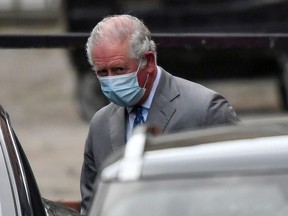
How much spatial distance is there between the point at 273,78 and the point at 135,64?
9658mm

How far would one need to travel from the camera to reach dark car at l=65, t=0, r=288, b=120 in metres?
14.1

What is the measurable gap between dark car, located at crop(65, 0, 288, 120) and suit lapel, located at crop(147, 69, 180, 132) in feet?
26.6

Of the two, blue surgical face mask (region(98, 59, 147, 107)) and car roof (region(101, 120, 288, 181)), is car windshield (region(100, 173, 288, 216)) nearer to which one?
car roof (region(101, 120, 288, 181))

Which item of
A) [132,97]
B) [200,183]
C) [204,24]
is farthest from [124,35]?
[204,24]

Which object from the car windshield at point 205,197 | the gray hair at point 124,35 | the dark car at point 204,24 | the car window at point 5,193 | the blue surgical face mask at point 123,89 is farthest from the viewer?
the dark car at point 204,24

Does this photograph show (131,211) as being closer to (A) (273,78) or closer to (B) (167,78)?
(B) (167,78)

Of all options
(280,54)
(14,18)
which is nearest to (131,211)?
(280,54)

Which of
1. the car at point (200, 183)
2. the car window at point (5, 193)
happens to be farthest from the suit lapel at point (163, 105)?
the car at point (200, 183)

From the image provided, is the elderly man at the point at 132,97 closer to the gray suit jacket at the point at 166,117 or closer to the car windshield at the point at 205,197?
the gray suit jacket at the point at 166,117

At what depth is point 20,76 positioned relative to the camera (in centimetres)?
1956

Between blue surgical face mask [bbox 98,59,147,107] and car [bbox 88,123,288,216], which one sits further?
A: blue surgical face mask [bbox 98,59,147,107]

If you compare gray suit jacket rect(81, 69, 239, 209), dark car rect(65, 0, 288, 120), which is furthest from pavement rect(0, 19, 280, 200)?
gray suit jacket rect(81, 69, 239, 209)

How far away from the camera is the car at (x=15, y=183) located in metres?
4.85

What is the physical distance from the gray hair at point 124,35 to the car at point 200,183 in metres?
1.71
